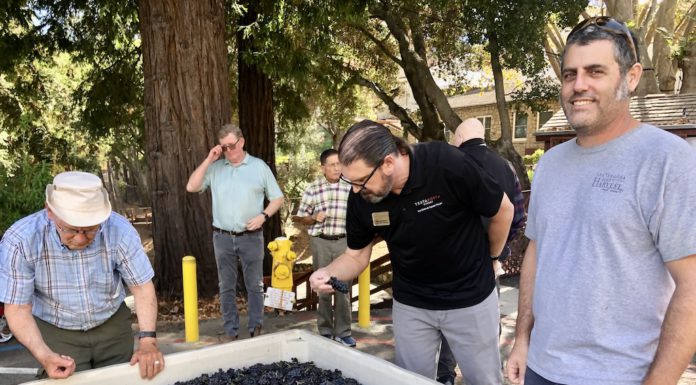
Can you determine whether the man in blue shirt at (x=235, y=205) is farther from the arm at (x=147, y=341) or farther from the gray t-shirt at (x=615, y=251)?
the gray t-shirt at (x=615, y=251)

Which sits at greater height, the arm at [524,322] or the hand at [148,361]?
the arm at [524,322]

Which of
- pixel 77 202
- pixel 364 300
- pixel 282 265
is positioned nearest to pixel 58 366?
pixel 77 202

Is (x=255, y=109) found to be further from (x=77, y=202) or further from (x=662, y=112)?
(x=662, y=112)

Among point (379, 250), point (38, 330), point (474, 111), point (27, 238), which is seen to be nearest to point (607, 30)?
point (27, 238)

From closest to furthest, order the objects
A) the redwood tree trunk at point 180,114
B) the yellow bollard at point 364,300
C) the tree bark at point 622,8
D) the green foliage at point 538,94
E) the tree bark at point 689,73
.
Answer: the yellow bollard at point 364,300
the redwood tree trunk at point 180,114
the green foliage at point 538,94
the tree bark at point 622,8
the tree bark at point 689,73

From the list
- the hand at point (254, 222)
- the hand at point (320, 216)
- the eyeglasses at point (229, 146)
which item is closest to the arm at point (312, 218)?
the hand at point (320, 216)

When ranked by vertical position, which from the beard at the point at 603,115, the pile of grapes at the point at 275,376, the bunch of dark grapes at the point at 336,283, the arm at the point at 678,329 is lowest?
the pile of grapes at the point at 275,376

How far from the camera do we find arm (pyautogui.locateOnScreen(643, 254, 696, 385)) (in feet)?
5.24

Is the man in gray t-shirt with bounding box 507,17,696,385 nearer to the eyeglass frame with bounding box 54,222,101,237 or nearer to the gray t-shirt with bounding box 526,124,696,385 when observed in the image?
the gray t-shirt with bounding box 526,124,696,385

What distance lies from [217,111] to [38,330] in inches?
172

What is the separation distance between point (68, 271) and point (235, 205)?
238 cm

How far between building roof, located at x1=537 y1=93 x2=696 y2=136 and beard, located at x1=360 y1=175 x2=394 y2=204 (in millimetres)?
12832

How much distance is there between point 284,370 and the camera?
8.92 feet

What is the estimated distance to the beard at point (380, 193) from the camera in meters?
2.49
